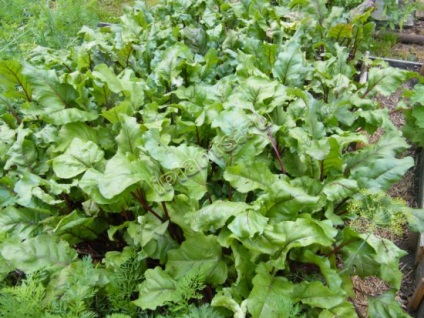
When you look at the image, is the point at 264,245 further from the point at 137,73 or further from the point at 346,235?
the point at 137,73

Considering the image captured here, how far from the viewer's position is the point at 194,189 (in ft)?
6.82

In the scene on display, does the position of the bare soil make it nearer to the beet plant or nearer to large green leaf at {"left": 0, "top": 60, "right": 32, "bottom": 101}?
the beet plant

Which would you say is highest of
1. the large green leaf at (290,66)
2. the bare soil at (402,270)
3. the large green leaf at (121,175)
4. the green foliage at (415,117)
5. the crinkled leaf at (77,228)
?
the large green leaf at (290,66)

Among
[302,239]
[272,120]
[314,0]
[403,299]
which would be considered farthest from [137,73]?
[403,299]

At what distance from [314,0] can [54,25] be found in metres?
2.35

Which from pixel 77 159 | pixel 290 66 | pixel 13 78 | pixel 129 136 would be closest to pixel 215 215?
pixel 129 136

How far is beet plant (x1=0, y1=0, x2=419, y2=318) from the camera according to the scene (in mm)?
1910

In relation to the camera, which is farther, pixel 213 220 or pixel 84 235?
pixel 84 235

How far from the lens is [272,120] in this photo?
2.60m

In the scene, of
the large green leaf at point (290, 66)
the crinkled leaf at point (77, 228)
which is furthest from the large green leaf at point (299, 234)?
the large green leaf at point (290, 66)

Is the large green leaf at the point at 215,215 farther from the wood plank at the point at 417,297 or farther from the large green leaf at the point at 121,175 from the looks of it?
the wood plank at the point at 417,297

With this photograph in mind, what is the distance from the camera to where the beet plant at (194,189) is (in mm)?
1910

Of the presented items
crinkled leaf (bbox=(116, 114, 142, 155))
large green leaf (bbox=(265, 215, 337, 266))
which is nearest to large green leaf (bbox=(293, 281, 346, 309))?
large green leaf (bbox=(265, 215, 337, 266))

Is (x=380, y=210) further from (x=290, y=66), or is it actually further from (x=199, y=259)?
(x=290, y=66)
